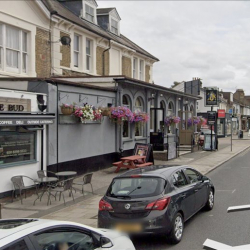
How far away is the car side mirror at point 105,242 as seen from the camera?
15.0 ft

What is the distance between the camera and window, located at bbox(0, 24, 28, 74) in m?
15.1

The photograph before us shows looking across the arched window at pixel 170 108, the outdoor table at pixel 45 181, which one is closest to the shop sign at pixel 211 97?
the arched window at pixel 170 108

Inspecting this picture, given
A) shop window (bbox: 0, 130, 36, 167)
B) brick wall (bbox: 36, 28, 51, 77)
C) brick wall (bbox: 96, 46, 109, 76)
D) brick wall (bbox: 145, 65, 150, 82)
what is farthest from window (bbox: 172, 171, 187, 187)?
brick wall (bbox: 145, 65, 150, 82)

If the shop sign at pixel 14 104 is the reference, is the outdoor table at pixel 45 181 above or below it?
below

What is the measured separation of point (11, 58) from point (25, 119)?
5840 mm

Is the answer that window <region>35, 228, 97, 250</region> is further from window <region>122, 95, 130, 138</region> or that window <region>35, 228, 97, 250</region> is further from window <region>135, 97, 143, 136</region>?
window <region>135, 97, 143, 136</region>

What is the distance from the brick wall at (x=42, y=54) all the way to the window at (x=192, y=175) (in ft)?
34.6

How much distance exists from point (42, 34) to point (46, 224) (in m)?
14.9

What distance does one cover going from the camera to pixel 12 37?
15695mm

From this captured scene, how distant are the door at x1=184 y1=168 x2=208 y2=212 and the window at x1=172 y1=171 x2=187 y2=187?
0.31m

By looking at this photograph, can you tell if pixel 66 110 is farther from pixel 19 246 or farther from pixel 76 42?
pixel 19 246

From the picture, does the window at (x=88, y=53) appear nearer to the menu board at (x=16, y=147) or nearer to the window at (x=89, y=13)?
the window at (x=89, y=13)

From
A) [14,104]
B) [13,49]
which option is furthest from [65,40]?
[14,104]

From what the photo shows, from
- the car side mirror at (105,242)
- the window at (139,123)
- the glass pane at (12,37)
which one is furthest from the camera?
the window at (139,123)
